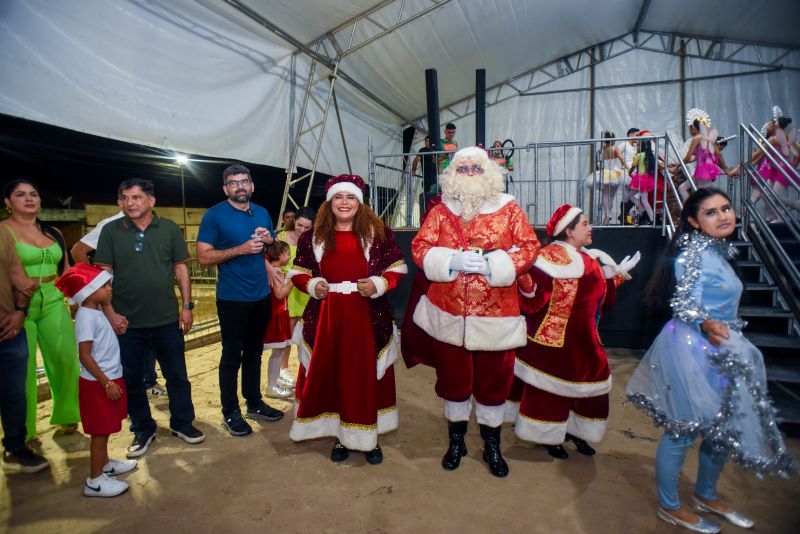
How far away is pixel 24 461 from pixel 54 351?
684mm

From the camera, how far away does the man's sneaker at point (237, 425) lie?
10.1 feet

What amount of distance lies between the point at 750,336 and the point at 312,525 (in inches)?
141

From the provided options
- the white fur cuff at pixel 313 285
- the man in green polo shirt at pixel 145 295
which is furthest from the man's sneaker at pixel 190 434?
the white fur cuff at pixel 313 285

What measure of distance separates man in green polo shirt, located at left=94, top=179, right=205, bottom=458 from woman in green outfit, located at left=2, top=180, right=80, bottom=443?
57 centimetres

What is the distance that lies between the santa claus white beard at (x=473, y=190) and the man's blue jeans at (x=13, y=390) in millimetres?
2707

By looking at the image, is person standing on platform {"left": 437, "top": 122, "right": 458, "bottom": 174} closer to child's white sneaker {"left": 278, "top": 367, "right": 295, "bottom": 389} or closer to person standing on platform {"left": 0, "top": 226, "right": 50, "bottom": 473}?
child's white sneaker {"left": 278, "top": 367, "right": 295, "bottom": 389}

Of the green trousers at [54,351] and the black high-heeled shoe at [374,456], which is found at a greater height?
the green trousers at [54,351]

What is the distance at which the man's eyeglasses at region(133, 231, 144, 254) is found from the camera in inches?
107

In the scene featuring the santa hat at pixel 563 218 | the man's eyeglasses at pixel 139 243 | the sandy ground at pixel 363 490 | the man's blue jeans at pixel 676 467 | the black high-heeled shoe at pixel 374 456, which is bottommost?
the sandy ground at pixel 363 490

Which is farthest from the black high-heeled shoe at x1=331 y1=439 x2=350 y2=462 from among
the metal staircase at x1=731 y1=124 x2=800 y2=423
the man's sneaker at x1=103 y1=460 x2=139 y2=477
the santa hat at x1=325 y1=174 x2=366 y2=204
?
the metal staircase at x1=731 y1=124 x2=800 y2=423

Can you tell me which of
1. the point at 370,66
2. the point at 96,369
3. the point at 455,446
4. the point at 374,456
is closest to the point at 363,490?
the point at 374,456

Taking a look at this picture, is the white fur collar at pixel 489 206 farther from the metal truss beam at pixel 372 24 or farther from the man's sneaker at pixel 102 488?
the metal truss beam at pixel 372 24

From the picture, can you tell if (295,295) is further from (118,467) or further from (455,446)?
(455,446)

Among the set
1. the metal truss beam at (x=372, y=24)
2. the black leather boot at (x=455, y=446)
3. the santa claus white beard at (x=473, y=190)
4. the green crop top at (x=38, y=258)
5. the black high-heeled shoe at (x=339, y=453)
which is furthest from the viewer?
the metal truss beam at (x=372, y=24)
